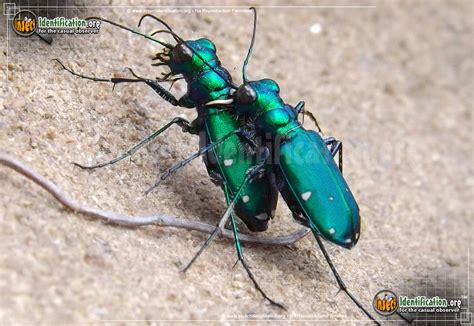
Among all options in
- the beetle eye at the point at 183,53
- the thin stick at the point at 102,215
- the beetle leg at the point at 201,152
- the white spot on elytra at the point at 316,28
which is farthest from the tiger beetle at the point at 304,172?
the white spot on elytra at the point at 316,28

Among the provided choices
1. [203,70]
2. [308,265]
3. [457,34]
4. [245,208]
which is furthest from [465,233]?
[457,34]

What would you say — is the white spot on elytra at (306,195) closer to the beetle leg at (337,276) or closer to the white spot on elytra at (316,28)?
the beetle leg at (337,276)

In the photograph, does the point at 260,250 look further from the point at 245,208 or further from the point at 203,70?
the point at 203,70

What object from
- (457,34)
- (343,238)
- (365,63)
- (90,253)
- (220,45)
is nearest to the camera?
(90,253)

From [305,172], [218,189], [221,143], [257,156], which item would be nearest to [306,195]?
[305,172]

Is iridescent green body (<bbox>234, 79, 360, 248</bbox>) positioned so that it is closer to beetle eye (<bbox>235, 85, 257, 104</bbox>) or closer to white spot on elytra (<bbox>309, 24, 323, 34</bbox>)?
beetle eye (<bbox>235, 85, 257, 104</bbox>)

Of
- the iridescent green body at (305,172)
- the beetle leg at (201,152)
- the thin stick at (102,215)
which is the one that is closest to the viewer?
the thin stick at (102,215)

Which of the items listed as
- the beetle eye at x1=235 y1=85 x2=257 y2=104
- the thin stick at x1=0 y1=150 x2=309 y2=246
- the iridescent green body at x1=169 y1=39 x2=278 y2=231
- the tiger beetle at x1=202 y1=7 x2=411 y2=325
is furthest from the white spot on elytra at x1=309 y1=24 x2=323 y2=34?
the thin stick at x1=0 y1=150 x2=309 y2=246
